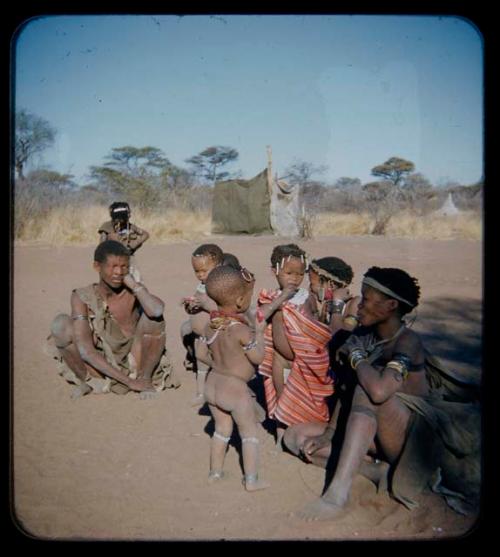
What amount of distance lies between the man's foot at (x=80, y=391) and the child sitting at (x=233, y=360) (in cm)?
185

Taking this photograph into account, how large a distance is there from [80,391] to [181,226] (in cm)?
1655

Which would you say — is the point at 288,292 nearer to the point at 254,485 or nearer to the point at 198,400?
the point at 254,485

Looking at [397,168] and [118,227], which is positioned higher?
[397,168]

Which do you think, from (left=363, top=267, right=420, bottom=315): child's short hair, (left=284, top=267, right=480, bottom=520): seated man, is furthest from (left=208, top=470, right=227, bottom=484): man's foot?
(left=363, top=267, right=420, bottom=315): child's short hair

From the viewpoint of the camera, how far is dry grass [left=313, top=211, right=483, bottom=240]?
19797mm

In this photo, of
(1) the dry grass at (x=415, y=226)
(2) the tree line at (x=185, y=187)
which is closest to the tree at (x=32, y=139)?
(2) the tree line at (x=185, y=187)

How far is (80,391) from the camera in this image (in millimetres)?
5277

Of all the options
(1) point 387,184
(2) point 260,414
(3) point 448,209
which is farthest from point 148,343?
(1) point 387,184

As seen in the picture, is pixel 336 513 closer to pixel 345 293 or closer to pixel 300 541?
pixel 300 541

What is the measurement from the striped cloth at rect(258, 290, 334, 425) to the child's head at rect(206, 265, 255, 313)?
0.51 meters

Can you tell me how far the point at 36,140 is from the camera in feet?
80.6

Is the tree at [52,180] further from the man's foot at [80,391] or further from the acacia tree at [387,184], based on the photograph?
the man's foot at [80,391]

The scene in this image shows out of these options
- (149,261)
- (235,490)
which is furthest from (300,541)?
(149,261)

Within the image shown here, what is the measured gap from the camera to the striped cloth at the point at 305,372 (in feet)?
13.6
